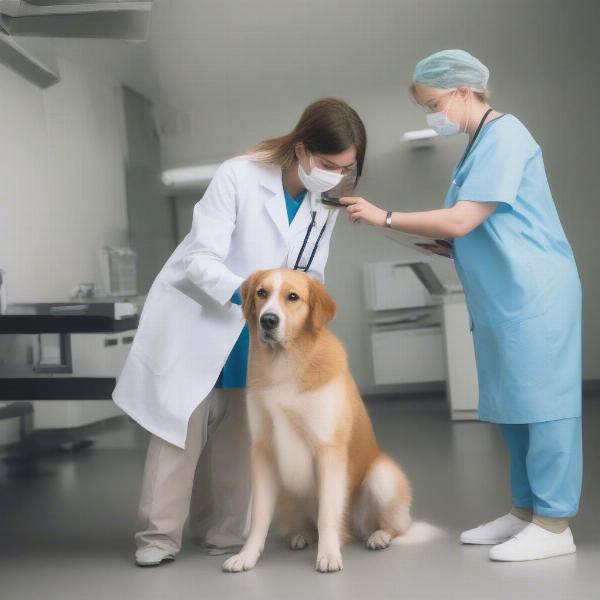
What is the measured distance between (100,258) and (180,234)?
432 millimetres

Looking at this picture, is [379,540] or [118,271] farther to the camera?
[118,271]

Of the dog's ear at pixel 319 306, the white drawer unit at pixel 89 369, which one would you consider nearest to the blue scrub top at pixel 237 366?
the dog's ear at pixel 319 306

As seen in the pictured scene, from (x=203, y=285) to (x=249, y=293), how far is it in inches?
4.8

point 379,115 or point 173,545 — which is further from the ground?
point 379,115

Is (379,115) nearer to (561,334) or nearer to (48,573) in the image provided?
(561,334)

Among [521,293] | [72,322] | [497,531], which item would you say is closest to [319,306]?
[521,293]

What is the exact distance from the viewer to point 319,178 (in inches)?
85.4

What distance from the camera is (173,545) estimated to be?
7.34ft

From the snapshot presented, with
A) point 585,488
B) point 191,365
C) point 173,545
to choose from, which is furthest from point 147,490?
point 585,488

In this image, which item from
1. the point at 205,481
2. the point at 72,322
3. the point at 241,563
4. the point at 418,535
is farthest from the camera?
the point at 72,322

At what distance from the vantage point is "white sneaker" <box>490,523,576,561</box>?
81.7 inches

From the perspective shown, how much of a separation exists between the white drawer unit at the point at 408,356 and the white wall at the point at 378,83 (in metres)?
0.07

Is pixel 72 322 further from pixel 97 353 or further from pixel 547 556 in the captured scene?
pixel 547 556

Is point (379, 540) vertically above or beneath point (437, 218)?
beneath
